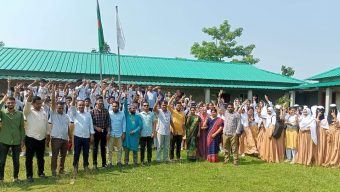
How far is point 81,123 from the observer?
8547 millimetres

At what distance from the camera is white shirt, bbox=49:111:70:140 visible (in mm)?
8258

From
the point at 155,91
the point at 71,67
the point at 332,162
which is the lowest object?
the point at 332,162

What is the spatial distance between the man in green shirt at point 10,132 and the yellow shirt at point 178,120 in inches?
171

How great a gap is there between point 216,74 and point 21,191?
19.9 m

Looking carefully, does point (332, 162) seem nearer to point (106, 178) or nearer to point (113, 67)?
point (106, 178)

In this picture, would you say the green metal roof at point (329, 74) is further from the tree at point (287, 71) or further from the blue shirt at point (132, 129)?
the tree at point (287, 71)

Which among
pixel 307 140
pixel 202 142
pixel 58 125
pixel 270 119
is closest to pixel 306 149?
pixel 307 140

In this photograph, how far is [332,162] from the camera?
34.8 ft

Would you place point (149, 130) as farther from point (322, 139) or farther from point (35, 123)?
point (322, 139)

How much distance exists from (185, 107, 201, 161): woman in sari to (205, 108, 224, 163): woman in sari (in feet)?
1.21

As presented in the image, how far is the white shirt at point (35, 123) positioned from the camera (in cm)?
789

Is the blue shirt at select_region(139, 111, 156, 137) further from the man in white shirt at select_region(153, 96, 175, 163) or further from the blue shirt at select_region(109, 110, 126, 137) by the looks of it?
the blue shirt at select_region(109, 110, 126, 137)

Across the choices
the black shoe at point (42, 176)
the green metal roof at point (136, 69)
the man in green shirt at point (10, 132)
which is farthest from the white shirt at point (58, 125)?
the green metal roof at point (136, 69)

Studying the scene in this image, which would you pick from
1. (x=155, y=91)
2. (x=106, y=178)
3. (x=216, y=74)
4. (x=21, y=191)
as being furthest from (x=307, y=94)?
(x=21, y=191)
